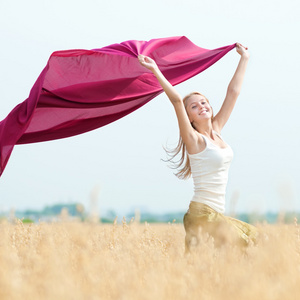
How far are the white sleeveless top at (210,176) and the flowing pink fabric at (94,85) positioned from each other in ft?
4.61

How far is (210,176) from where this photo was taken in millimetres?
3844

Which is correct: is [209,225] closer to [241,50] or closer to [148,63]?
[148,63]

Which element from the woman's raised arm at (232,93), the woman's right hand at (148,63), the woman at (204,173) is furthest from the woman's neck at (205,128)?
the woman's right hand at (148,63)

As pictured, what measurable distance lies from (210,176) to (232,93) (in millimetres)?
1080

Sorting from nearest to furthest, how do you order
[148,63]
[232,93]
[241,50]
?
1. [148,63]
2. [232,93]
3. [241,50]

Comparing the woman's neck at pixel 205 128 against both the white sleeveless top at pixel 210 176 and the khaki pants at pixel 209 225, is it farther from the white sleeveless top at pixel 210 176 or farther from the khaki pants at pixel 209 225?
the khaki pants at pixel 209 225

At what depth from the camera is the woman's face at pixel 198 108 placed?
414cm

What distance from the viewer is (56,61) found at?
4.90 m

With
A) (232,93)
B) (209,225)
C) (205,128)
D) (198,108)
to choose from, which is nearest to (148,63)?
(198,108)

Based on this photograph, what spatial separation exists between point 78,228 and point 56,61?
243 cm

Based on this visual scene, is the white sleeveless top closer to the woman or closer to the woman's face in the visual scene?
the woman

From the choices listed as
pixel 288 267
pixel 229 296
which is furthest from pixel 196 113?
pixel 229 296

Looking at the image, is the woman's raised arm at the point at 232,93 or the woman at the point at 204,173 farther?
the woman's raised arm at the point at 232,93

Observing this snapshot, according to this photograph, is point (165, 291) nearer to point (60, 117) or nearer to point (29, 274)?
point (29, 274)
